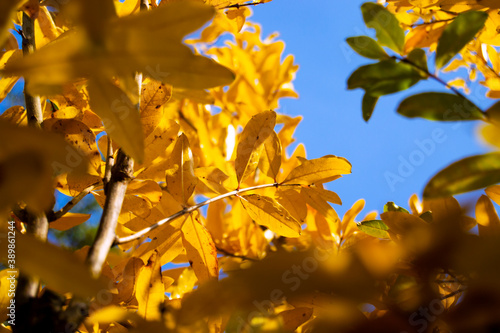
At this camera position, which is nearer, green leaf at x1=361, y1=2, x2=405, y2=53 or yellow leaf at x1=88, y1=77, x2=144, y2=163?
yellow leaf at x1=88, y1=77, x2=144, y2=163

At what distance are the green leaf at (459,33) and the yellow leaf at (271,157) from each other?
1.00 ft

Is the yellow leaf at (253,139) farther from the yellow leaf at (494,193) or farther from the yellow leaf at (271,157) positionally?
the yellow leaf at (494,193)

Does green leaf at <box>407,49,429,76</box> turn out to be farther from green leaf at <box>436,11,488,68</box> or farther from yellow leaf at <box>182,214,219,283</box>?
yellow leaf at <box>182,214,219,283</box>

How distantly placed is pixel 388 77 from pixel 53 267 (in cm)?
38

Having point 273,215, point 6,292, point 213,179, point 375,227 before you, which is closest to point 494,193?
point 375,227

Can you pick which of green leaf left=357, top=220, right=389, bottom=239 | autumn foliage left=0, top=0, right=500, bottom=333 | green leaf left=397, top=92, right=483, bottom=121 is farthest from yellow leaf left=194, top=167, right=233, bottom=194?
green leaf left=397, top=92, right=483, bottom=121

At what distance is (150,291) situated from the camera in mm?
524

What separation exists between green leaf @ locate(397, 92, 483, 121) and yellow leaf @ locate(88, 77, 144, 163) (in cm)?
26

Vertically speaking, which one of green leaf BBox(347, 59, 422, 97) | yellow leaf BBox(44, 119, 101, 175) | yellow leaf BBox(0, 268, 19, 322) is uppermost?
green leaf BBox(347, 59, 422, 97)

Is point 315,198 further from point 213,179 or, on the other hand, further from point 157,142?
point 157,142

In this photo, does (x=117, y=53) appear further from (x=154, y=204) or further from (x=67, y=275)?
(x=154, y=204)

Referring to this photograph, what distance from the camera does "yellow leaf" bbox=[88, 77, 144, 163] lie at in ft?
1.14

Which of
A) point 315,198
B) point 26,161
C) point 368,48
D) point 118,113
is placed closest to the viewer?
point 26,161

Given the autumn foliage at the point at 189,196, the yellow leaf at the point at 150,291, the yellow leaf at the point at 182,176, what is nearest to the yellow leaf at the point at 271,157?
the autumn foliage at the point at 189,196
